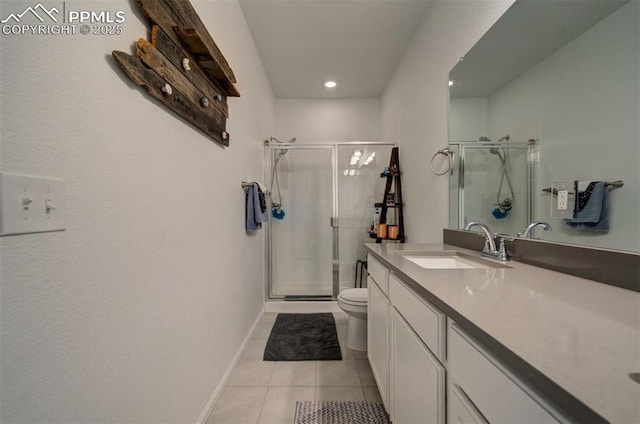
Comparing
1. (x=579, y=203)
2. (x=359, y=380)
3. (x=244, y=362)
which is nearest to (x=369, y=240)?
(x=359, y=380)

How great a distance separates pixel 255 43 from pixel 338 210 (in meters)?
1.96

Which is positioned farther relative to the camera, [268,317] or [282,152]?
[282,152]

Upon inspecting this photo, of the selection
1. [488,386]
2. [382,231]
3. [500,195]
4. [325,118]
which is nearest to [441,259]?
[500,195]

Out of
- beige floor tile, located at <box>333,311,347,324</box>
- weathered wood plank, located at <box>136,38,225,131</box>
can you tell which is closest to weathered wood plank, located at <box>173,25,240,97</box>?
weathered wood plank, located at <box>136,38,225,131</box>

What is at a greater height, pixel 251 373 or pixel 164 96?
pixel 164 96

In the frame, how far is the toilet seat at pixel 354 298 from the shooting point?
6.31ft

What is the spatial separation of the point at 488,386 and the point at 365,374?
142 centimetres

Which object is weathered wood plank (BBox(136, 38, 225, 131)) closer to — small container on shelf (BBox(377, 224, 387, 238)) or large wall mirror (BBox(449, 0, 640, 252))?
large wall mirror (BBox(449, 0, 640, 252))

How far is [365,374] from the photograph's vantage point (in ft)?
5.60

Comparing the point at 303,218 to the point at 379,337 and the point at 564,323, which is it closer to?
the point at 379,337

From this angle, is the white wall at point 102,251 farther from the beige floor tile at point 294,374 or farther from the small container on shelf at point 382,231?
the small container on shelf at point 382,231

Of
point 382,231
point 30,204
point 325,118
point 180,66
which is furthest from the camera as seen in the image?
point 325,118

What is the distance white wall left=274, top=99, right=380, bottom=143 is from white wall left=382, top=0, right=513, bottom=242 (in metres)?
0.81

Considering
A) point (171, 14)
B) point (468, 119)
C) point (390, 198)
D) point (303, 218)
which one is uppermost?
point (171, 14)
